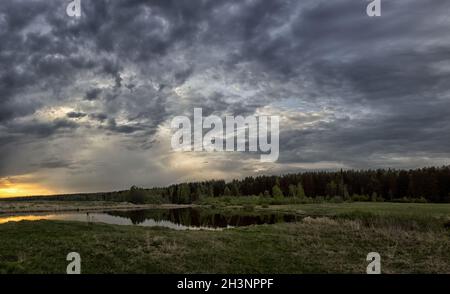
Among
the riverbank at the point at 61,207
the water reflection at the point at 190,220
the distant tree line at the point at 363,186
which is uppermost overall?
the distant tree line at the point at 363,186

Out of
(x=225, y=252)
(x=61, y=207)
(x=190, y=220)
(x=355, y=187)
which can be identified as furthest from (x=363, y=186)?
(x=225, y=252)

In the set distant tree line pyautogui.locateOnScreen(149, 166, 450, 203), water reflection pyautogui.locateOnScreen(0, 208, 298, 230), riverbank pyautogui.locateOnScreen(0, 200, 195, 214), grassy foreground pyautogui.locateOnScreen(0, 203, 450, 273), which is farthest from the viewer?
distant tree line pyautogui.locateOnScreen(149, 166, 450, 203)

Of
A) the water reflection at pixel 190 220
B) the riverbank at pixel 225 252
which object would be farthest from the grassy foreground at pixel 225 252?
the water reflection at pixel 190 220

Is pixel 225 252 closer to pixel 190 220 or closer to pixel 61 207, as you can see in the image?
pixel 190 220

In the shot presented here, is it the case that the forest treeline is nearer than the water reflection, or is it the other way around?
the water reflection

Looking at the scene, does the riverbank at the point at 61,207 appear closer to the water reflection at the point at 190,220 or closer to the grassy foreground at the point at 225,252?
the water reflection at the point at 190,220

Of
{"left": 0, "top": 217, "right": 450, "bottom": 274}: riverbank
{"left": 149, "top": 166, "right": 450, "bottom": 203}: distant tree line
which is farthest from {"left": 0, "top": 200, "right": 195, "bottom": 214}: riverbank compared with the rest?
{"left": 0, "top": 217, "right": 450, "bottom": 274}: riverbank

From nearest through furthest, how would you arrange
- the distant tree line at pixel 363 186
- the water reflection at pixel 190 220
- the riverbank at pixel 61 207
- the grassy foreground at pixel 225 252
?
the grassy foreground at pixel 225 252 → the water reflection at pixel 190 220 → the riverbank at pixel 61 207 → the distant tree line at pixel 363 186

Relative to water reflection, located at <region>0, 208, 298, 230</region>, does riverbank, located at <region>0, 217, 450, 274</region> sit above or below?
above

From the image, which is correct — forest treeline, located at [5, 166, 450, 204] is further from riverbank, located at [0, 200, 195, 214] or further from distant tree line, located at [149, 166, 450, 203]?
riverbank, located at [0, 200, 195, 214]

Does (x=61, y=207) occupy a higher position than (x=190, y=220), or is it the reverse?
(x=190, y=220)

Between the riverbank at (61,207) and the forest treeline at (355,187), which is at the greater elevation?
the forest treeline at (355,187)
